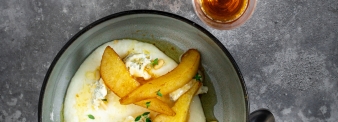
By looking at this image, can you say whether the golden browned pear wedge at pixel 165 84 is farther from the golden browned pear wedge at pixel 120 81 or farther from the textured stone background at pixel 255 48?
the textured stone background at pixel 255 48

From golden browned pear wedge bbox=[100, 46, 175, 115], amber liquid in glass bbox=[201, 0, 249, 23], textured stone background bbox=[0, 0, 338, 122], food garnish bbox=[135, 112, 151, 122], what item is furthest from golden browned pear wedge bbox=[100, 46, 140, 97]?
amber liquid in glass bbox=[201, 0, 249, 23]

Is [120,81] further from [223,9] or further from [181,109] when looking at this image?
[223,9]

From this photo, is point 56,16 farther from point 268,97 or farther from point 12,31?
point 268,97

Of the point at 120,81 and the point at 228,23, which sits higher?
the point at 228,23

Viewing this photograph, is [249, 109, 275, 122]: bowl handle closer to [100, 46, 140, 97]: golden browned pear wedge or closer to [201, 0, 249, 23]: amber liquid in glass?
[201, 0, 249, 23]: amber liquid in glass

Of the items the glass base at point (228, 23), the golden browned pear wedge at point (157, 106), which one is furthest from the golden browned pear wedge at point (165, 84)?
the glass base at point (228, 23)

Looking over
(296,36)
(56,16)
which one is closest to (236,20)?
(296,36)

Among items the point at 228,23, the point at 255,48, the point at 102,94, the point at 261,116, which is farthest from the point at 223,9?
the point at 102,94
